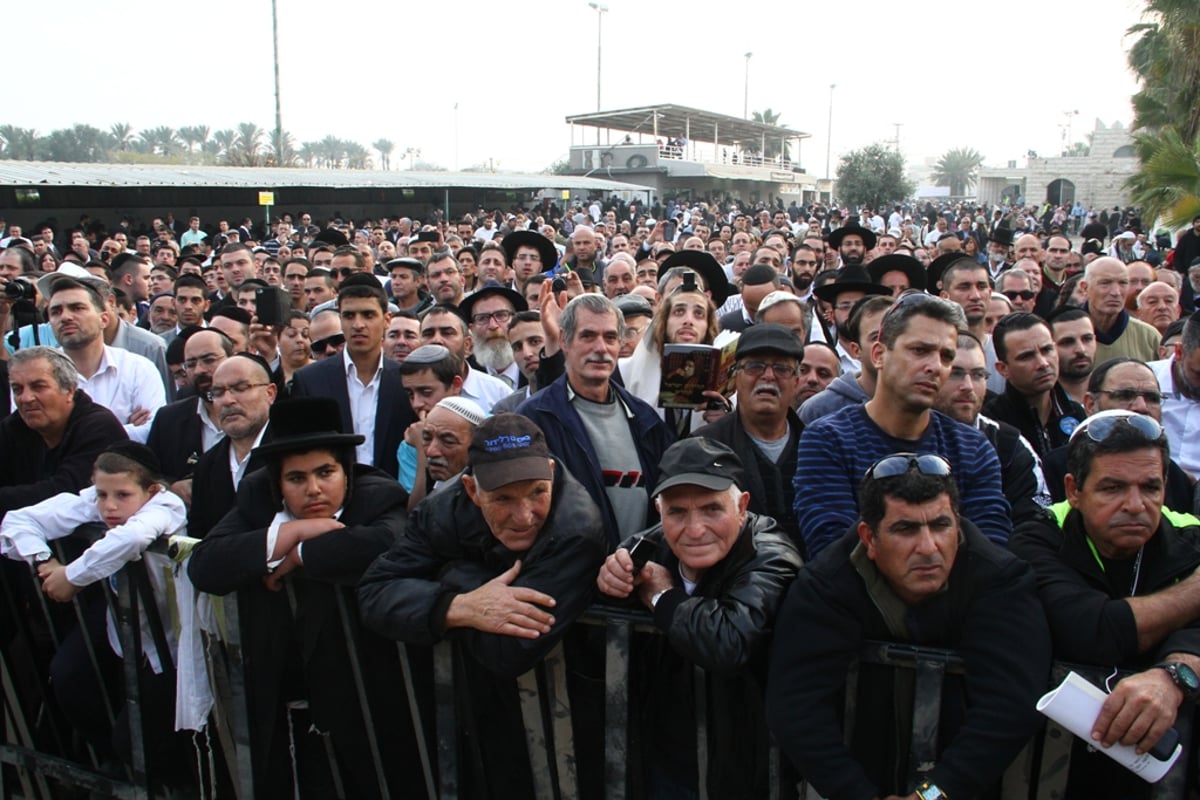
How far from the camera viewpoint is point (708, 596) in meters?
2.62

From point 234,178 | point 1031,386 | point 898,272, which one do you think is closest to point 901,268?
point 898,272

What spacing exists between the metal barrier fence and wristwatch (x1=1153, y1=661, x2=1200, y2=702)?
103 mm

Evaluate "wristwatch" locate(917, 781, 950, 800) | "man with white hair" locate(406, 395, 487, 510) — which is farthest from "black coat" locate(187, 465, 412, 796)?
"wristwatch" locate(917, 781, 950, 800)

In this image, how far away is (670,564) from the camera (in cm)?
279

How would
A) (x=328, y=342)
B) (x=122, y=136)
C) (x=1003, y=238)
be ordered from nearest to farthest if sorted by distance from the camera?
(x=328, y=342) → (x=1003, y=238) → (x=122, y=136)

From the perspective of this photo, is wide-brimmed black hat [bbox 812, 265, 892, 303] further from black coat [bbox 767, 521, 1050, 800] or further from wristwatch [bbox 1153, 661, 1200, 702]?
wristwatch [bbox 1153, 661, 1200, 702]

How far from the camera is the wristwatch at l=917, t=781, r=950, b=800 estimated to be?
2.24 m

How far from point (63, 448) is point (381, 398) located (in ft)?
4.91

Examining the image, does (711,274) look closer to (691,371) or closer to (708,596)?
(691,371)

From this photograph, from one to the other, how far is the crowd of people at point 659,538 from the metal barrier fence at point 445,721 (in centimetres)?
4

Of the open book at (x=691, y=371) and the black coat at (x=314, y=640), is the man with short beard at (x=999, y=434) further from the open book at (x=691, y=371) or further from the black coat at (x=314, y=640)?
the black coat at (x=314, y=640)

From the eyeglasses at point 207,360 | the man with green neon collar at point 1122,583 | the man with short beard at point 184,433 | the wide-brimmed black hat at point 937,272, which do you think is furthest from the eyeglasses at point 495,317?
the man with green neon collar at point 1122,583

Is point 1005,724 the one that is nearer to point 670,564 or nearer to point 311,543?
point 670,564

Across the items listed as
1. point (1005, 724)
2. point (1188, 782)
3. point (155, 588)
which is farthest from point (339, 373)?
point (1188, 782)
